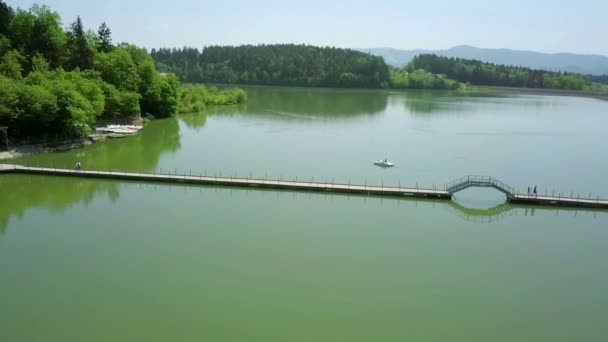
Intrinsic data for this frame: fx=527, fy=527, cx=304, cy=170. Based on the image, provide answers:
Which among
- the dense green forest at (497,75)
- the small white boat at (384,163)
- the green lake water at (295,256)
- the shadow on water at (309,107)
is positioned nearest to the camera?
the green lake water at (295,256)

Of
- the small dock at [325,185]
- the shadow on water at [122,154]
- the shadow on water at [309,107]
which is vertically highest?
the shadow on water at [309,107]

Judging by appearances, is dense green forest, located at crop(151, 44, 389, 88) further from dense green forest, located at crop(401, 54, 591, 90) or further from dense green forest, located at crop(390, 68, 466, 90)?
dense green forest, located at crop(401, 54, 591, 90)

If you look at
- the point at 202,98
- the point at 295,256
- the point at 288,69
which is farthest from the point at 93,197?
the point at 288,69

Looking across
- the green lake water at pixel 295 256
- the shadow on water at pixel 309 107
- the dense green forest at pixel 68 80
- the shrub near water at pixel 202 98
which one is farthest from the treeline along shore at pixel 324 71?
the green lake water at pixel 295 256

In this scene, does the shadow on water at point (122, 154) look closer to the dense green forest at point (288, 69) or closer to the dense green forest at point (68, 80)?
the dense green forest at point (68, 80)

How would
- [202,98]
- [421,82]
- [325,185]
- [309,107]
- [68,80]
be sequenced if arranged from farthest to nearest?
[421,82] → [309,107] → [202,98] → [68,80] → [325,185]

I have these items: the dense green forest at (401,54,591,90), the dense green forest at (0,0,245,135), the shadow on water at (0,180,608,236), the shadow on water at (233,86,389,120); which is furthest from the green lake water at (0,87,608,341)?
the dense green forest at (401,54,591,90)

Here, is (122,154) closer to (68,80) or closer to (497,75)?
(68,80)
